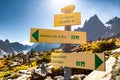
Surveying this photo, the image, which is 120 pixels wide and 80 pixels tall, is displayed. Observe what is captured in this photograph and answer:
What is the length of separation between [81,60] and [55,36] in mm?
994

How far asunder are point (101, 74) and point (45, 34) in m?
6.25

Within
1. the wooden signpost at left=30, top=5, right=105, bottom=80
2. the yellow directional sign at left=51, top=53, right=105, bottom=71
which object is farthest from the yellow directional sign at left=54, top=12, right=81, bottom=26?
the yellow directional sign at left=51, top=53, right=105, bottom=71

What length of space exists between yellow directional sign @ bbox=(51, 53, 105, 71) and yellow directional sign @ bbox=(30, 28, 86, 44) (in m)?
0.45

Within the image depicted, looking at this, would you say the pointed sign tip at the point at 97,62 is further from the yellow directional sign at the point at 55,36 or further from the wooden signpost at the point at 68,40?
the yellow directional sign at the point at 55,36

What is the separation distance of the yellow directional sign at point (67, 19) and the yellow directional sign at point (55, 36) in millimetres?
311

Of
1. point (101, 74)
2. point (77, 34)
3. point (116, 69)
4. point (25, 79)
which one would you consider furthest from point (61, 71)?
point (77, 34)

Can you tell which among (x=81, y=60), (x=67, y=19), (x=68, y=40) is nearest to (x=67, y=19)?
(x=67, y=19)

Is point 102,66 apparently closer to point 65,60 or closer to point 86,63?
point 86,63

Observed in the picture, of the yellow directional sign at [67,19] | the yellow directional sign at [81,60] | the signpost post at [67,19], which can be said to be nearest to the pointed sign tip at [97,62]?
the yellow directional sign at [81,60]

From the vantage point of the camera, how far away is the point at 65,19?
295 inches

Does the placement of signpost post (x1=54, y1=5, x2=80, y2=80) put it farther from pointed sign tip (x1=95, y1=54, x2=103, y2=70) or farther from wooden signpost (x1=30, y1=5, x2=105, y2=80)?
pointed sign tip (x1=95, y1=54, x2=103, y2=70)

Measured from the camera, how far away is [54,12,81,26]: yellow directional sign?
7.38 m

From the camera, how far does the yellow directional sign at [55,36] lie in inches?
270

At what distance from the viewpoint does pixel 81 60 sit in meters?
6.79
